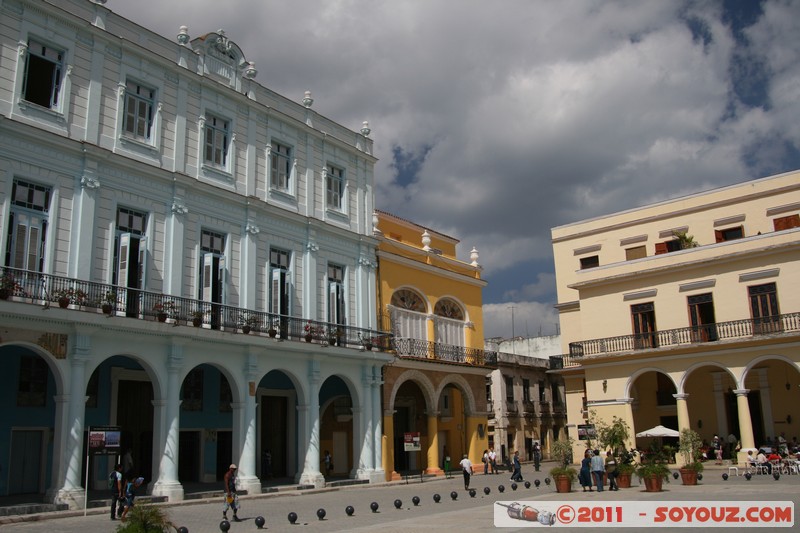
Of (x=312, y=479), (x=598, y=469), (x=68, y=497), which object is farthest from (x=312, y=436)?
(x=598, y=469)

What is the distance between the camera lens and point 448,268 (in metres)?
35.4

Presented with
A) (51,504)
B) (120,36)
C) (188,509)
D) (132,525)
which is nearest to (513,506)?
(132,525)

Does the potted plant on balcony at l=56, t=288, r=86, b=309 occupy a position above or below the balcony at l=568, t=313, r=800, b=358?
below

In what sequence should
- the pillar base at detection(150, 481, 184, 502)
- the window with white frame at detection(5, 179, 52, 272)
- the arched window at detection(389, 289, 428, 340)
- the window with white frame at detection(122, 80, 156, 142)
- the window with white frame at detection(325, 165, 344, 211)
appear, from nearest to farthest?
1. the window with white frame at detection(5, 179, 52, 272)
2. the pillar base at detection(150, 481, 184, 502)
3. the window with white frame at detection(122, 80, 156, 142)
4. the window with white frame at detection(325, 165, 344, 211)
5. the arched window at detection(389, 289, 428, 340)

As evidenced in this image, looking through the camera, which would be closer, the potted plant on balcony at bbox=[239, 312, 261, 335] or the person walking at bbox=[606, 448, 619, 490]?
the person walking at bbox=[606, 448, 619, 490]

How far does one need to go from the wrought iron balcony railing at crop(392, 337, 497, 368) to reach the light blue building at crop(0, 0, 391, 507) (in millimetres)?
1649

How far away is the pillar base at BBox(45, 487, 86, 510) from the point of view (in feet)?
60.5

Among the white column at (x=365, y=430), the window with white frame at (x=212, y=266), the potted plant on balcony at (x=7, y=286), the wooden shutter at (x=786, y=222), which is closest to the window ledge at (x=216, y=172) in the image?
the window with white frame at (x=212, y=266)

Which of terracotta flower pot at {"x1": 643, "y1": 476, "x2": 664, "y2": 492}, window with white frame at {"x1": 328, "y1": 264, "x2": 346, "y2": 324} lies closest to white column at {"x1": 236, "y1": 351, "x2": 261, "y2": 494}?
window with white frame at {"x1": 328, "y1": 264, "x2": 346, "y2": 324}

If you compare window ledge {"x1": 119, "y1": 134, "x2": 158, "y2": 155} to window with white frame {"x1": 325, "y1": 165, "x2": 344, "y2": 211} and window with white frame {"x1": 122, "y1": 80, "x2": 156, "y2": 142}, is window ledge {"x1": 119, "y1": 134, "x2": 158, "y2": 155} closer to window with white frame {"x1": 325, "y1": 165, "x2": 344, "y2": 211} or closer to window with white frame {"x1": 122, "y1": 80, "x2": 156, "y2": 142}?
window with white frame {"x1": 122, "y1": 80, "x2": 156, "y2": 142}

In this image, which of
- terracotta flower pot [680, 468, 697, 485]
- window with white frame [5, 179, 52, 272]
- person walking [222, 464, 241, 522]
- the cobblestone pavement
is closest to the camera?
the cobblestone pavement

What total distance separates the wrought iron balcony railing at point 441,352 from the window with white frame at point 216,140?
397 inches

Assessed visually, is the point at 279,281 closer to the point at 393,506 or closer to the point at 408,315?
the point at 408,315

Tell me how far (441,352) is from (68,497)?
17.9 meters
